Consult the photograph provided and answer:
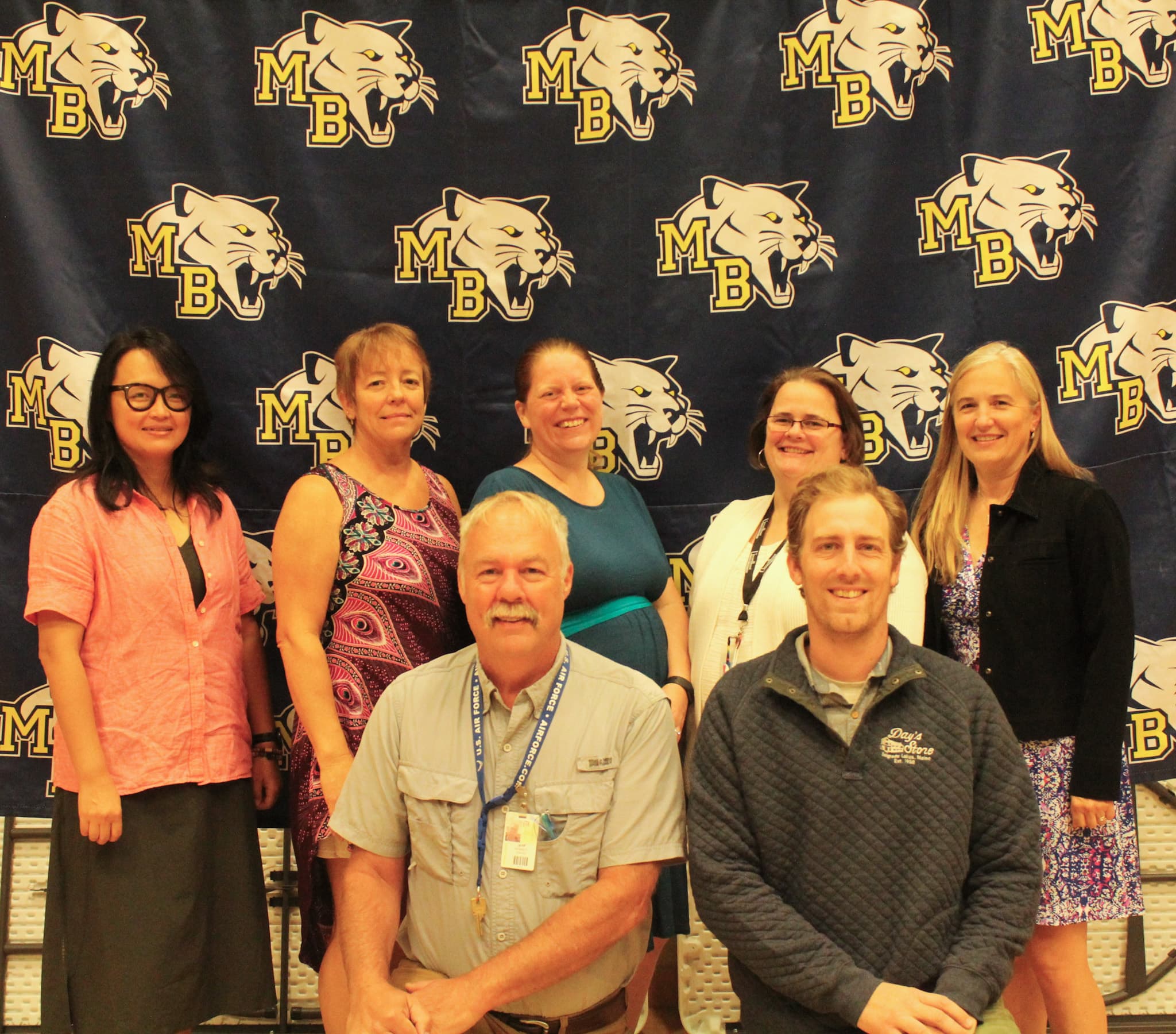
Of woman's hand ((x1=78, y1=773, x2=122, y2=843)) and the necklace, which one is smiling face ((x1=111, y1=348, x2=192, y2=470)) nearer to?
the necklace

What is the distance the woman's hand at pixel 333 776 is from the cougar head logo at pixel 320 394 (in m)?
1.01

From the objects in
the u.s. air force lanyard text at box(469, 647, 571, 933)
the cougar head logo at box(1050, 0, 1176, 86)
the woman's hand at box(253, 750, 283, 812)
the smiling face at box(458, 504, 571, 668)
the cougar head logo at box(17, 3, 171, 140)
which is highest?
the cougar head logo at box(1050, 0, 1176, 86)

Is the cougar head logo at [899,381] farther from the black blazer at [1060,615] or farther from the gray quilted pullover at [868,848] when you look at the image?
the gray quilted pullover at [868,848]

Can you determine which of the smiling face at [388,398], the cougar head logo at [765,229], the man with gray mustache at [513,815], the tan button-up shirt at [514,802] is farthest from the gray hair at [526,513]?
the cougar head logo at [765,229]

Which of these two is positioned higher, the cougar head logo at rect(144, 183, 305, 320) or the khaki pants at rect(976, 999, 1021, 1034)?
the cougar head logo at rect(144, 183, 305, 320)

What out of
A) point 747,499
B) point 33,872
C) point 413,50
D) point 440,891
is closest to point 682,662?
point 747,499

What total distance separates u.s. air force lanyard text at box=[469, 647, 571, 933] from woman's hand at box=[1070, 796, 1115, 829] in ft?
4.09

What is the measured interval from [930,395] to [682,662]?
110 cm

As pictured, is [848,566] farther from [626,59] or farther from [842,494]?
[626,59]

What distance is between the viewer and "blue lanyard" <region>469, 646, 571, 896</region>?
69.7 inches

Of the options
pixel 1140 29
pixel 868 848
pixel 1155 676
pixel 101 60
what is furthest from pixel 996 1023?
pixel 101 60

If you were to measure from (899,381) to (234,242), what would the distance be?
1946 millimetres

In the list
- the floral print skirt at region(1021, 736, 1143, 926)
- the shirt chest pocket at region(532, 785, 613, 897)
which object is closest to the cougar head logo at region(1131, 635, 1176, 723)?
the floral print skirt at region(1021, 736, 1143, 926)

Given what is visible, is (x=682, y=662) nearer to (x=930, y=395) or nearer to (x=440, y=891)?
(x=440, y=891)
